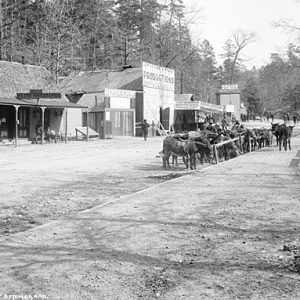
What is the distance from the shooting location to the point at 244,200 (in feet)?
31.6

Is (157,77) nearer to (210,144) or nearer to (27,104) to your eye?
(27,104)

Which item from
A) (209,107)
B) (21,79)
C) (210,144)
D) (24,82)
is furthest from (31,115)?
(209,107)

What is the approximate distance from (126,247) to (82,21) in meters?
56.3

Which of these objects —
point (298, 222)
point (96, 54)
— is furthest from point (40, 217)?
point (96, 54)

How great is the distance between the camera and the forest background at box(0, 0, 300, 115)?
46.2 metres

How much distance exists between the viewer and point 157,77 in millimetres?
46844

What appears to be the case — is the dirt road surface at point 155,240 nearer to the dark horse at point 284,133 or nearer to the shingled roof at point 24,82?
the dark horse at point 284,133

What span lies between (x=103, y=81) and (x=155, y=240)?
42052mm

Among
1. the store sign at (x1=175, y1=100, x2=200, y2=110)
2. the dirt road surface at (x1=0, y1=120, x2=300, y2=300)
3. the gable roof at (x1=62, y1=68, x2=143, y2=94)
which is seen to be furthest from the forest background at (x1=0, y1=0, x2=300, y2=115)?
the dirt road surface at (x1=0, y1=120, x2=300, y2=300)

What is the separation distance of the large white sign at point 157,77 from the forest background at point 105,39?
7446 millimetres

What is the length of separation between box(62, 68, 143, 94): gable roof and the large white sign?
720 millimetres

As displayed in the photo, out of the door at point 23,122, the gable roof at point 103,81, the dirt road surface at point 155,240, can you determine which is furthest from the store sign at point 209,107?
the dirt road surface at point 155,240

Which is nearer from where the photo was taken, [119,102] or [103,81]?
[119,102]

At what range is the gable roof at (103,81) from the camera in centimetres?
4551
